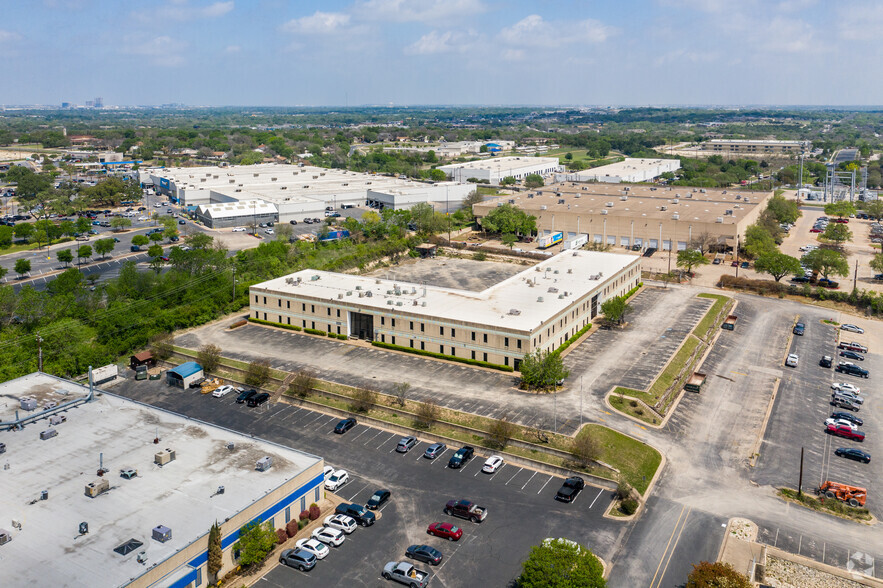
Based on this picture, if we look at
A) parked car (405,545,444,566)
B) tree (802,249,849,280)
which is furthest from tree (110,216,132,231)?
tree (802,249,849,280)

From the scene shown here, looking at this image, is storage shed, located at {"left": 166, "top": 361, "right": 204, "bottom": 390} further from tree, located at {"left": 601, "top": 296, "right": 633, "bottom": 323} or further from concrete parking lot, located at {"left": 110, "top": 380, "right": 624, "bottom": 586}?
tree, located at {"left": 601, "top": 296, "right": 633, "bottom": 323}

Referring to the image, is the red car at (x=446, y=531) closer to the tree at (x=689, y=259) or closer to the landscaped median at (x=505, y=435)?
the landscaped median at (x=505, y=435)

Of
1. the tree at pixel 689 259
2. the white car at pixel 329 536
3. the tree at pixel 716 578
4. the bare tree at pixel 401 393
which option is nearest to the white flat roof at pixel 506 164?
the tree at pixel 689 259

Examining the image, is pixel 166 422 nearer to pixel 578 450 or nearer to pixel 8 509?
pixel 8 509

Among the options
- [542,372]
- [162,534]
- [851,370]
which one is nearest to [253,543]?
[162,534]

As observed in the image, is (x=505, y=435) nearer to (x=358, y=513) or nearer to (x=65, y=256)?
(x=358, y=513)

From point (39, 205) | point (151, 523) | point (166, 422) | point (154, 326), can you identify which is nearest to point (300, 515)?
point (151, 523)
